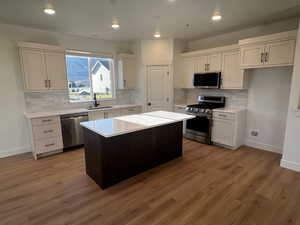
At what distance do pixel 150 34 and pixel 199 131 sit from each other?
2.80m

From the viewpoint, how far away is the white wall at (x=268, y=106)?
11.5ft

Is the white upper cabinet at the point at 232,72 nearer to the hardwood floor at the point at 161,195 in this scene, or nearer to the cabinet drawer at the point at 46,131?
the hardwood floor at the point at 161,195

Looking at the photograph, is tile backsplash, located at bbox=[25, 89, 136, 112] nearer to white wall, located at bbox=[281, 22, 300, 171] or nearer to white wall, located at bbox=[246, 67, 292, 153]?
white wall, located at bbox=[246, 67, 292, 153]

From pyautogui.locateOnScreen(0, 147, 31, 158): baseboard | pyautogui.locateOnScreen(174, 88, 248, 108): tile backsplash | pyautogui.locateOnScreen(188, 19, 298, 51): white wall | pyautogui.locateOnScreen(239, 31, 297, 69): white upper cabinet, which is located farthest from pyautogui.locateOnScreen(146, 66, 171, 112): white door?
pyautogui.locateOnScreen(0, 147, 31, 158): baseboard

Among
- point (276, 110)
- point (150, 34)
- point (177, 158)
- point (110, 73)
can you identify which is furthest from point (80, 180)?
point (276, 110)

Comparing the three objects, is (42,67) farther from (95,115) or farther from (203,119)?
(203,119)

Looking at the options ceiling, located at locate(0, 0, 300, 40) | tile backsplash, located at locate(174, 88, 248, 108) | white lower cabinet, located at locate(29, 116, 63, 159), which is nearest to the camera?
ceiling, located at locate(0, 0, 300, 40)

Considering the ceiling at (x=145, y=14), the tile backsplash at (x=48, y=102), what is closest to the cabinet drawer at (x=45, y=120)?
the tile backsplash at (x=48, y=102)

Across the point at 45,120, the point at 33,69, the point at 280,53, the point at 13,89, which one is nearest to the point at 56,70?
the point at 33,69

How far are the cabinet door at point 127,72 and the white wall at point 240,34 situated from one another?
1.81 metres

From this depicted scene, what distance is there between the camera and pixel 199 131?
14.3 feet

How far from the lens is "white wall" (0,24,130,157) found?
3510 mm

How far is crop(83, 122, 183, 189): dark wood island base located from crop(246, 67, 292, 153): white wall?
2.10m

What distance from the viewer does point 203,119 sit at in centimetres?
421
